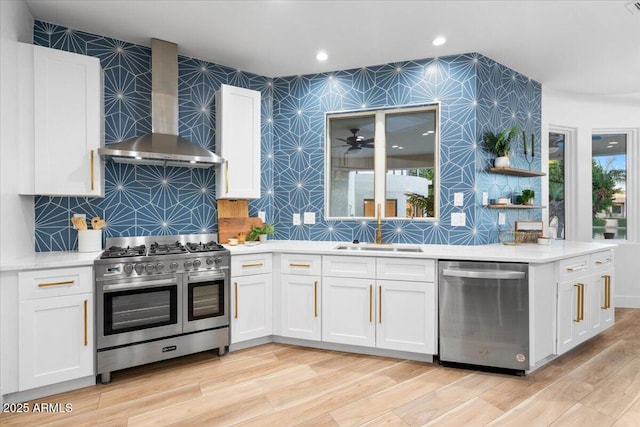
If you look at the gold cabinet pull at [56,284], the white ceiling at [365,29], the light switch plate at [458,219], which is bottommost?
the gold cabinet pull at [56,284]

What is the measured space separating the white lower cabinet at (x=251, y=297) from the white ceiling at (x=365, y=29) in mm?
1914

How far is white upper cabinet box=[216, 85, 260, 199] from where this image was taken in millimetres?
3488

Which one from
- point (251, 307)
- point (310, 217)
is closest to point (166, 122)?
point (310, 217)

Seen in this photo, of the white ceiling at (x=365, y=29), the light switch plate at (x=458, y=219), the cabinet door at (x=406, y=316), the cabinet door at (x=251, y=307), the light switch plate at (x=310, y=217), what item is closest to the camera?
the white ceiling at (x=365, y=29)

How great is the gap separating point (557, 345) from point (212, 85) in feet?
12.5

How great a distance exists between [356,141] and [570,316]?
8.06 ft

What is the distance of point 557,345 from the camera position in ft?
9.48

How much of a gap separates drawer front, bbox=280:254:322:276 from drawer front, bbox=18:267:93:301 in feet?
4.84

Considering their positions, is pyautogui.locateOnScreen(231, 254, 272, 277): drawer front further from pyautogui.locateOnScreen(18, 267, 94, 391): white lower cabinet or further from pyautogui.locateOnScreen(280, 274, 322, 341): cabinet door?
pyautogui.locateOnScreen(18, 267, 94, 391): white lower cabinet

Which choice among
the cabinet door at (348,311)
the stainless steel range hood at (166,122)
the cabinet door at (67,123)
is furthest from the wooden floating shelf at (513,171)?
the cabinet door at (67,123)

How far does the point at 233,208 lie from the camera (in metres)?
3.82

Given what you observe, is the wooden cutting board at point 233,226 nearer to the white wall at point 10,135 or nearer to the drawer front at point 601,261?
the white wall at point 10,135

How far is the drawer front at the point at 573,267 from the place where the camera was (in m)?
2.92

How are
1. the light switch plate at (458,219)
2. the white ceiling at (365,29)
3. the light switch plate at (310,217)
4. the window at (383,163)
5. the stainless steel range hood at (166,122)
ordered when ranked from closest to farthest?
the white ceiling at (365,29) < the stainless steel range hood at (166,122) < the light switch plate at (458,219) < the window at (383,163) < the light switch plate at (310,217)
